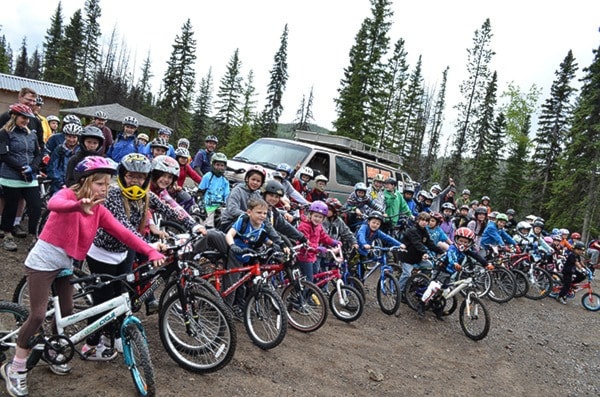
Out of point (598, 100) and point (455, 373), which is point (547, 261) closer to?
point (455, 373)

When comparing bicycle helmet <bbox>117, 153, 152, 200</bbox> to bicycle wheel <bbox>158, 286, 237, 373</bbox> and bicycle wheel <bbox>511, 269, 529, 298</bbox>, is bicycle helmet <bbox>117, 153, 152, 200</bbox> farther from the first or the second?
bicycle wheel <bbox>511, 269, 529, 298</bbox>

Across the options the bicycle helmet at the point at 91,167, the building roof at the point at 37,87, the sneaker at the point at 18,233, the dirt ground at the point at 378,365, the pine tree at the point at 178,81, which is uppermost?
the pine tree at the point at 178,81

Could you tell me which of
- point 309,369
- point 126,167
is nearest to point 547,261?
point 309,369

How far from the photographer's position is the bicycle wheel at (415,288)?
707cm

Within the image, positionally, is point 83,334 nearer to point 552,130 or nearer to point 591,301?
point 591,301

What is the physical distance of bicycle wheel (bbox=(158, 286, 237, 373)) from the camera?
11.4 feet

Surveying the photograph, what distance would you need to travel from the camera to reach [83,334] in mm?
2982

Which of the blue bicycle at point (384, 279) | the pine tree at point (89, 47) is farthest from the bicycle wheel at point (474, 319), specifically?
the pine tree at point (89, 47)

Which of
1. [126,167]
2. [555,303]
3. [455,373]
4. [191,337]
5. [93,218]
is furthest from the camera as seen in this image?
[555,303]

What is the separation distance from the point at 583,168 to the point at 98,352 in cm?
2686

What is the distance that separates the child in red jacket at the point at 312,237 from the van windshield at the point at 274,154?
2.99 meters

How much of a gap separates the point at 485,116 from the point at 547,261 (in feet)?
83.9

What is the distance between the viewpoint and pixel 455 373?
16.9 feet

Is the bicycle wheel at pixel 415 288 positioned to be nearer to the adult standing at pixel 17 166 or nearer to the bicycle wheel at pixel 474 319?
the bicycle wheel at pixel 474 319
